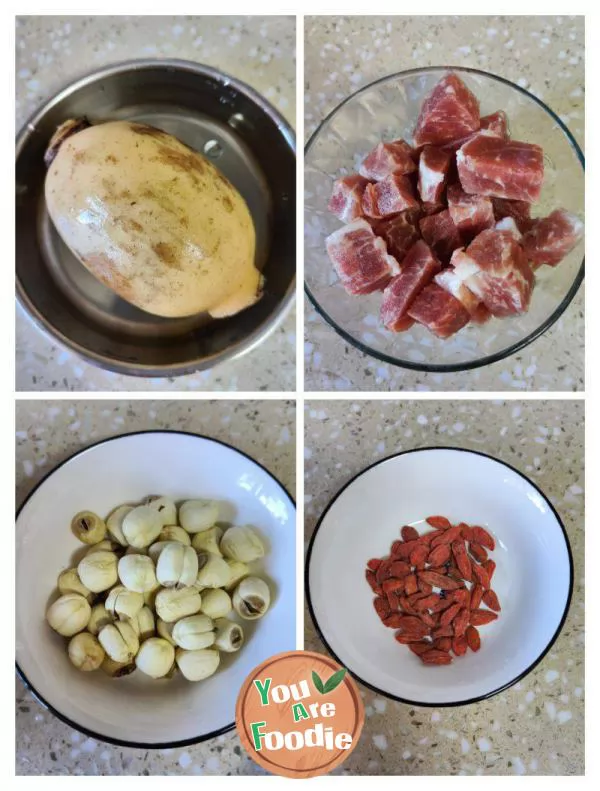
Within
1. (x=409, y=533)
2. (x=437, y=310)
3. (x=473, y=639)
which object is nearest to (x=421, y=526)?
(x=409, y=533)

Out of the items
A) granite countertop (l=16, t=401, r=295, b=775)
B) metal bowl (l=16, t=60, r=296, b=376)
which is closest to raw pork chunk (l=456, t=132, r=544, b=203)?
metal bowl (l=16, t=60, r=296, b=376)

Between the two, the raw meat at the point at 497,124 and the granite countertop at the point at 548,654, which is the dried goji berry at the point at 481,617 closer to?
the granite countertop at the point at 548,654

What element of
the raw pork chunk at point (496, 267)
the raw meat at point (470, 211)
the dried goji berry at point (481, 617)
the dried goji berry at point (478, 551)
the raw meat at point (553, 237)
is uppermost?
the raw meat at point (470, 211)

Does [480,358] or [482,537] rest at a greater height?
[480,358]

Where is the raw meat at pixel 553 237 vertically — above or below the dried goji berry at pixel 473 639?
above

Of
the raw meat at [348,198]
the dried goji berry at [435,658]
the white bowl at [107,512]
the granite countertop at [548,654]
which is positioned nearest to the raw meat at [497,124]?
the raw meat at [348,198]

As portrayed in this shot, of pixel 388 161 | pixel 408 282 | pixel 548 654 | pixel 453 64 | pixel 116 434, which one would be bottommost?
pixel 548 654

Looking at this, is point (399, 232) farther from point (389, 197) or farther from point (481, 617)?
point (481, 617)

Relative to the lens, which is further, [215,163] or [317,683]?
[215,163]
